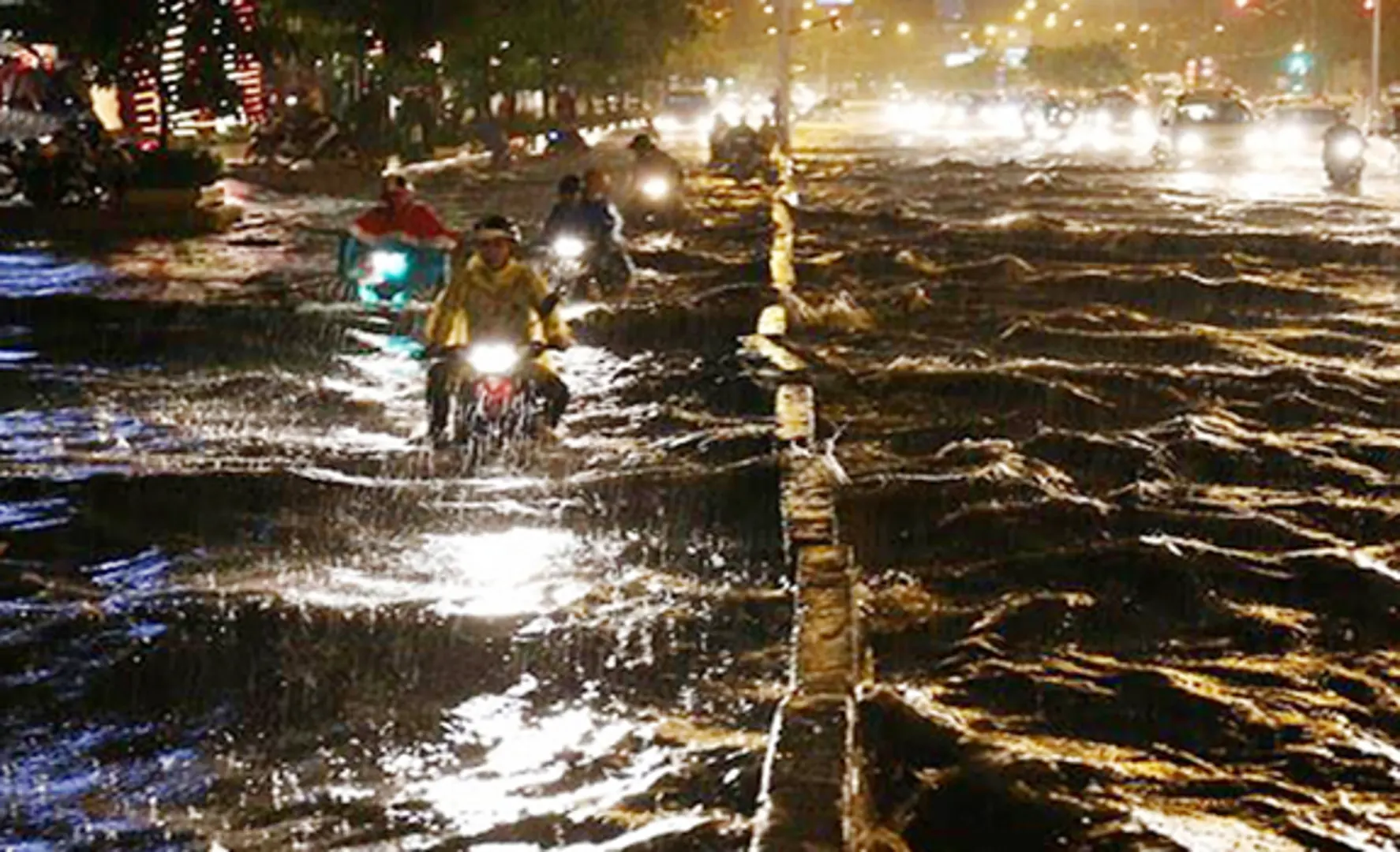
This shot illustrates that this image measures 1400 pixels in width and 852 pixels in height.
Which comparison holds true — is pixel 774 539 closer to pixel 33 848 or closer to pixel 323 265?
pixel 33 848

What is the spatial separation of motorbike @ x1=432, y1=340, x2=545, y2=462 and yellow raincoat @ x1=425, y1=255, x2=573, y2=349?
15 cm

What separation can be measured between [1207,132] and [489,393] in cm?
4045

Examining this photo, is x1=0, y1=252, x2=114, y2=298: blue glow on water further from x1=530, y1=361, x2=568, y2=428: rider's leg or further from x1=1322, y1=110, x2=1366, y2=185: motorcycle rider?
x1=1322, y1=110, x2=1366, y2=185: motorcycle rider

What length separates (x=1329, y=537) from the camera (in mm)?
10812

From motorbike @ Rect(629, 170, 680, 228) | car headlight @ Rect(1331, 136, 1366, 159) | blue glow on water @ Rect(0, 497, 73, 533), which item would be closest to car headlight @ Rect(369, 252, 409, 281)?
blue glow on water @ Rect(0, 497, 73, 533)

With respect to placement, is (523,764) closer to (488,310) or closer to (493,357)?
(493,357)

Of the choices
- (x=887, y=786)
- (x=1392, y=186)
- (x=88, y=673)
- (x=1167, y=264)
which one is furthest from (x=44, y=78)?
(x=887, y=786)

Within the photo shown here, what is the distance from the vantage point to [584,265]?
765 inches

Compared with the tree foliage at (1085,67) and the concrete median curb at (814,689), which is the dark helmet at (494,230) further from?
the tree foliage at (1085,67)

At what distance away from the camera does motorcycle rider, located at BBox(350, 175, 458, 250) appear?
16875mm

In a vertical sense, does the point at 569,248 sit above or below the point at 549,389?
above

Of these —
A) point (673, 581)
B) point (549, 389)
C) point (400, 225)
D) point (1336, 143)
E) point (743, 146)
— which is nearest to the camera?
point (673, 581)

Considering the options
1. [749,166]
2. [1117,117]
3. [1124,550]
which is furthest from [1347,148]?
[1117,117]

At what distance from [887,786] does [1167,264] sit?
1885 cm
